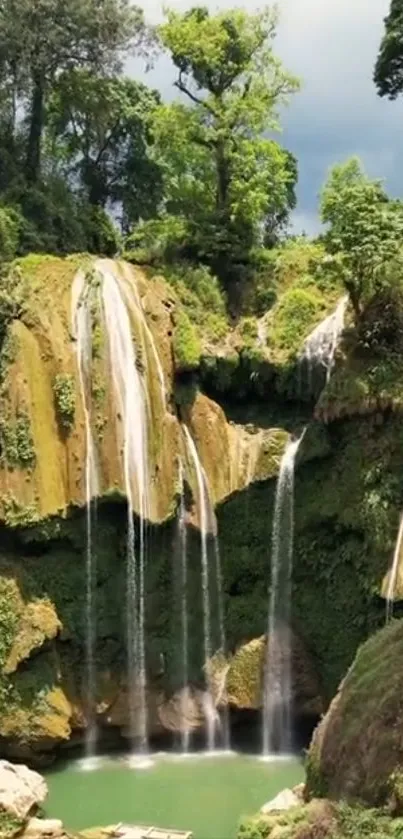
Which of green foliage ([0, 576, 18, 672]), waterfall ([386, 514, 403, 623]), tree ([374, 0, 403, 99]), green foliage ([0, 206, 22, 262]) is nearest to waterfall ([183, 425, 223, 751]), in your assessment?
waterfall ([386, 514, 403, 623])

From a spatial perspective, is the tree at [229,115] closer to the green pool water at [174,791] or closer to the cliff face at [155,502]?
the cliff face at [155,502]

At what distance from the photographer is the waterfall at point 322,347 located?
21.5m

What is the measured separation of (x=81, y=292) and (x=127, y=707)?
26.3 feet

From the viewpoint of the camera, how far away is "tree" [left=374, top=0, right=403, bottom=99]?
24.6 meters

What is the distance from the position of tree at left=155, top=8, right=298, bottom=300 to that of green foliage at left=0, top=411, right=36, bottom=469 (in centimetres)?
846

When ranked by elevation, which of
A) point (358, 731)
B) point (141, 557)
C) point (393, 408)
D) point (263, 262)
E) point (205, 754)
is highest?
point (263, 262)

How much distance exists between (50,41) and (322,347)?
38.7 ft

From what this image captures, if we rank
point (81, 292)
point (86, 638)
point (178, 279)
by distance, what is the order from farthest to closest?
point (178, 279) < point (81, 292) < point (86, 638)

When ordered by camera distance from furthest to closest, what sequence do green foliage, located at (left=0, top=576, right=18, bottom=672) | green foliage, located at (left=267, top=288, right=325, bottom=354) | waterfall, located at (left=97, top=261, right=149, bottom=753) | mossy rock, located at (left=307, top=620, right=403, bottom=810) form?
green foliage, located at (left=267, top=288, right=325, bottom=354) < waterfall, located at (left=97, top=261, right=149, bottom=753) < green foliage, located at (left=0, top=576, right=18, bottom=672) < mossy rock, located at (left=307, top=620, right=403, bottom=810)

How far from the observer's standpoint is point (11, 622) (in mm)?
18438

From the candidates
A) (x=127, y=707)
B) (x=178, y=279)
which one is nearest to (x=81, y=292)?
(x=178, y=279)

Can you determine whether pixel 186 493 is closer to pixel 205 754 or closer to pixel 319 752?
pixel 205 754

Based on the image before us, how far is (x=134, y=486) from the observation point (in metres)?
19.4

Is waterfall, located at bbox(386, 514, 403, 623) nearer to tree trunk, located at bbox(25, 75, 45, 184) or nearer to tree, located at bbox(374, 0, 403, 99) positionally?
tree, located at bbox(374, 0, 403, 99)
